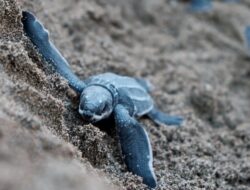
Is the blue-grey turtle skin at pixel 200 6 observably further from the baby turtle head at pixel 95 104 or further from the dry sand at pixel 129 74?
the baby turtle head at pixel 95 104

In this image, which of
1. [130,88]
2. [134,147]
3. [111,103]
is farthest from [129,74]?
[134,147]

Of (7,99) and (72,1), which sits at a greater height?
(72,1)

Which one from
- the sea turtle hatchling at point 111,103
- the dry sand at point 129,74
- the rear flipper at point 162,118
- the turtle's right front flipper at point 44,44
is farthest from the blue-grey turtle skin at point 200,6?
the turtle's right front flipper at point 44,44

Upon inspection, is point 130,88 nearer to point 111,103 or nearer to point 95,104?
point 111,103

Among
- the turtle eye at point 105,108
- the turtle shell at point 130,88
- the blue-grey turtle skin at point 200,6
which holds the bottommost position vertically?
the turtle eye at point 105,108

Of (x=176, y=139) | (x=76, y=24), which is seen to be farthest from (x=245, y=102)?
(x=76, y=24)

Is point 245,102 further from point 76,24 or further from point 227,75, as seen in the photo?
point 76,24
